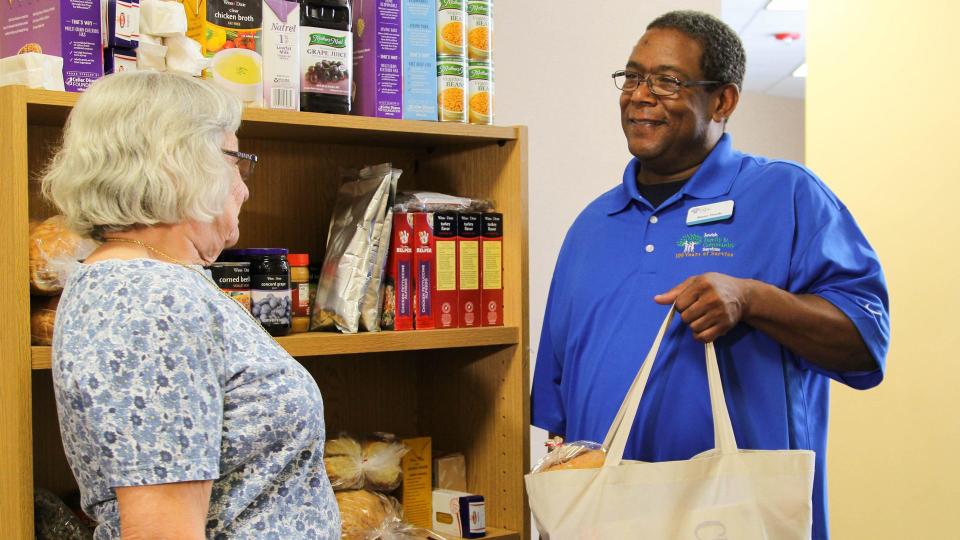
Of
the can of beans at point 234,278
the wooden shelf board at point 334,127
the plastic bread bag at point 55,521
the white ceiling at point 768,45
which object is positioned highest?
the white ceiling at point 768,45

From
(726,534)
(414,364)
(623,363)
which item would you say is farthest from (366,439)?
(726,534)

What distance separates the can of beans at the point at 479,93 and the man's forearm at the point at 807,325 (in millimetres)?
722

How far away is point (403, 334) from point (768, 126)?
7.17 metres

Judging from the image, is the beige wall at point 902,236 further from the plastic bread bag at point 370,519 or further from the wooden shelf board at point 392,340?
the plastic bread bag at point 370,519

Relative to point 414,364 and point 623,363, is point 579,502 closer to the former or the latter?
point 623,363

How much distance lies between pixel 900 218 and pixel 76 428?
3.14 meters

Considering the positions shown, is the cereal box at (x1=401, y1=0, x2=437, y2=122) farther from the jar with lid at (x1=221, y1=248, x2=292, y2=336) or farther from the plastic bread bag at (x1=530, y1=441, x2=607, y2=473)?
the plastic bread bag at (x1=530, y1=441, x2=607, y2=473)

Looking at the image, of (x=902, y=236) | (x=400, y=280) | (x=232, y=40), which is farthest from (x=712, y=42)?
(x=902, y=236)

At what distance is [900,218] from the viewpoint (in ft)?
11.7

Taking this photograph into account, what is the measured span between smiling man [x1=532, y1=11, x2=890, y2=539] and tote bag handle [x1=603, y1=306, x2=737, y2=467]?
59 millimetres

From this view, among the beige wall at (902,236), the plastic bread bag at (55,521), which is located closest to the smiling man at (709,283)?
the plastic bread bag at (55,521)

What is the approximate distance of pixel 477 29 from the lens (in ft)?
6.82

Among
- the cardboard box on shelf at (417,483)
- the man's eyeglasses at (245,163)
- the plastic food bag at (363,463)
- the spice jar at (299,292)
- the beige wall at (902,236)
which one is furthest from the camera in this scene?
the beige wall at (902,236)

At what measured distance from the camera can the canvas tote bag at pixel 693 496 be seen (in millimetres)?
1512
